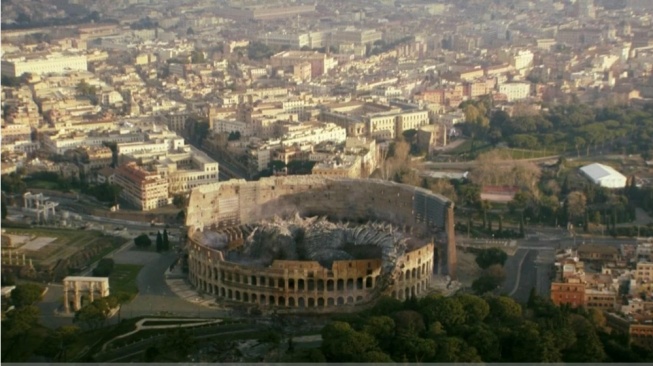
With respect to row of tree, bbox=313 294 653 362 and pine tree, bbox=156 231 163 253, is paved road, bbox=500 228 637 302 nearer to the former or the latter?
row of tree, bbox=313 294 653 362

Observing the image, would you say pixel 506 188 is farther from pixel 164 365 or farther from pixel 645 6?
pixel 645 6

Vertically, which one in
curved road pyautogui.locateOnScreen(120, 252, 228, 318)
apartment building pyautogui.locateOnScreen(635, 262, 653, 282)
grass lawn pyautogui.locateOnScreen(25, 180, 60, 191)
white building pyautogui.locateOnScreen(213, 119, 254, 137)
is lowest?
curved road pyautogui.locateOnScreen(120, 252, 228, 318)

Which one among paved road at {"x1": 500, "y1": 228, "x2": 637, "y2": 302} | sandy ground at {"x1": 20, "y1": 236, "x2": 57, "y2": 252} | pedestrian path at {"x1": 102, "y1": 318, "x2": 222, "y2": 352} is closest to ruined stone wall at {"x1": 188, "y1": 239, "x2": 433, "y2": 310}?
pedestrian path at {"x1": 102, "y1": 318, "x2": 222, "y2": 352}

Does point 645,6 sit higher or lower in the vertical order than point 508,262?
higher

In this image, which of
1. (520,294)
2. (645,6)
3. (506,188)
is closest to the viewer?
(520,294)

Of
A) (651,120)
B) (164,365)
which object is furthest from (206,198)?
(651,120)

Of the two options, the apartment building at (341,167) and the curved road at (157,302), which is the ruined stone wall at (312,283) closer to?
the curved road at (157,302)

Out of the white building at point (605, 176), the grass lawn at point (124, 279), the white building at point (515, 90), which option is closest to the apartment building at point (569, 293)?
the grass lawn at point (124, 279)
